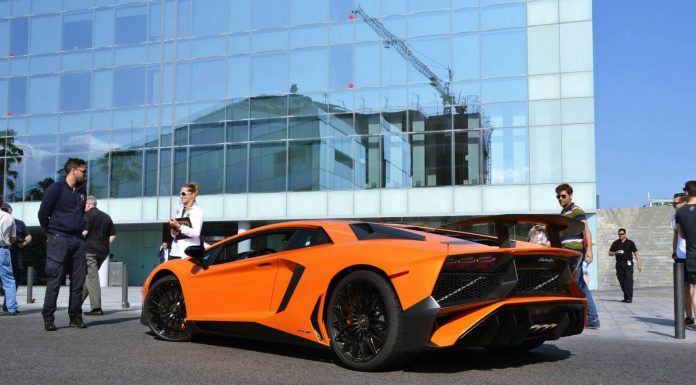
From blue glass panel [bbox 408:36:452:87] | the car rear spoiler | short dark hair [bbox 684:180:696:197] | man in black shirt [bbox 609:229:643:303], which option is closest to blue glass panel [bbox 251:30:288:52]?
blue glass panel [bbox 408:36:452:87]

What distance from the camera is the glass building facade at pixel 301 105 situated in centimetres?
2577

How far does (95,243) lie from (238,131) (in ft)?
61.5

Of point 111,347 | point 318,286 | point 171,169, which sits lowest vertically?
point 111,347

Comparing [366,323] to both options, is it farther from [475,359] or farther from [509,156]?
[509,156]

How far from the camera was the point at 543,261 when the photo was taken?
18.4 ft

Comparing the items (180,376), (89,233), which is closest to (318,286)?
(180,376)

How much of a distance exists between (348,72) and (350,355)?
2317cm

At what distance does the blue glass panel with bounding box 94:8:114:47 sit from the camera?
31.7 metres

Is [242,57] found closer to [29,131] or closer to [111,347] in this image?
[29,131]

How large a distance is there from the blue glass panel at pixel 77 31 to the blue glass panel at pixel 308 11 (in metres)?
9.60

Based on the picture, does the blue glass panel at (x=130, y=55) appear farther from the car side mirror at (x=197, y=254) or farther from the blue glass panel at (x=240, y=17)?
the car side mirror at (x=197, y=254)

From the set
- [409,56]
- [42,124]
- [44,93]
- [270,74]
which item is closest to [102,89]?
[44,93]

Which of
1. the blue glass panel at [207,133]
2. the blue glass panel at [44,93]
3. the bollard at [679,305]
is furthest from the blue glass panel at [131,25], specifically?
the bollard at [679,305]

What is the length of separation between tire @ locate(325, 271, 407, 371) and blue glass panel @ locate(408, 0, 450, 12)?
23.1 meters
